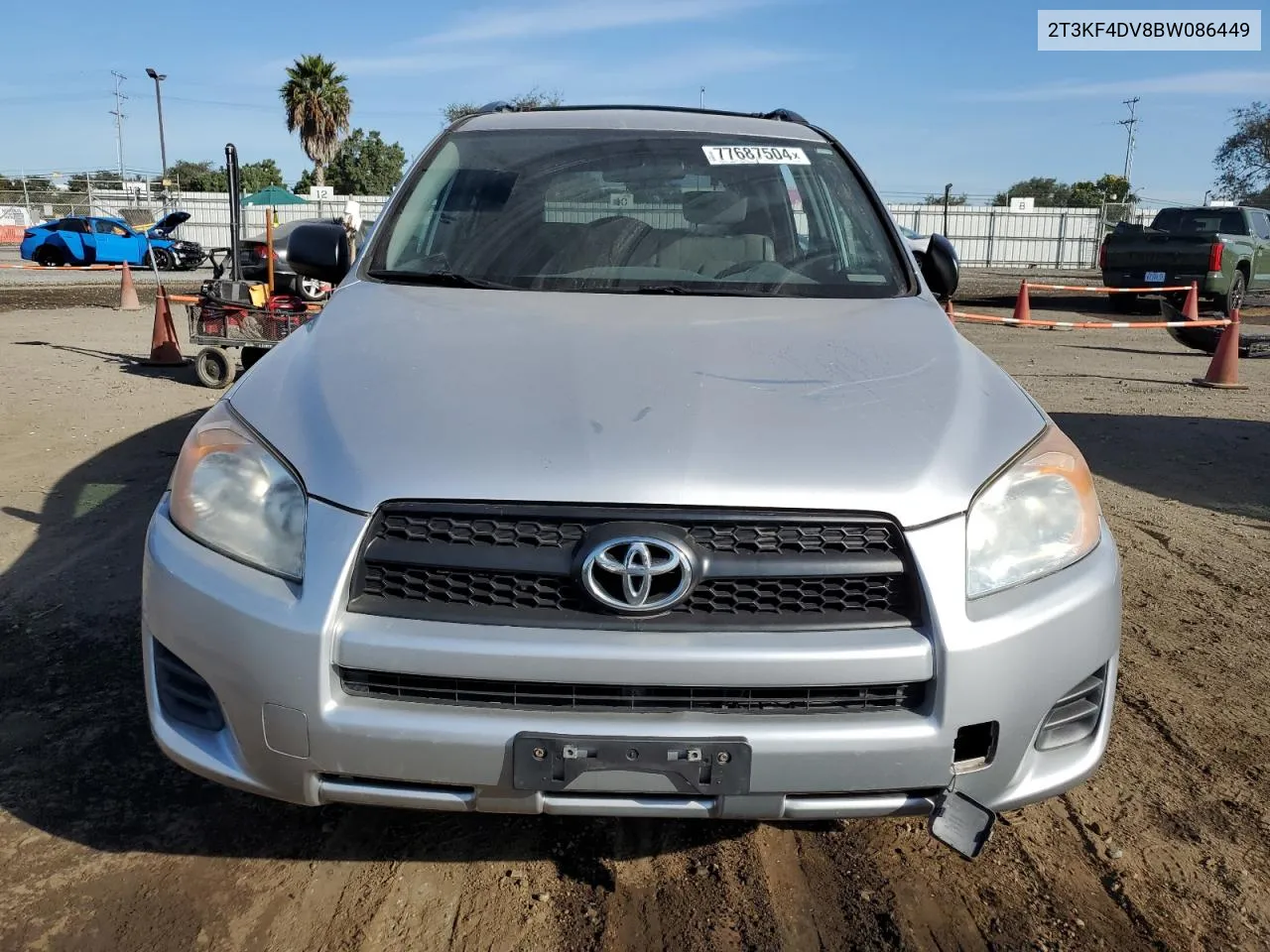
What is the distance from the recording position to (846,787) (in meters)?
1.86

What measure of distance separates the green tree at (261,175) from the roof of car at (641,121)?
73.0m

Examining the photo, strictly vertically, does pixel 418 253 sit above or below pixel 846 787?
above

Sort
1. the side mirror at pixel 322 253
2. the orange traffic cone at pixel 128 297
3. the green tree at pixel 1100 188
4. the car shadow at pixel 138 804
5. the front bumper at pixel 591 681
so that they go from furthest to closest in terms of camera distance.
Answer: the green tree at pixel 1100 188, the orange traffic cone at pixel 128 297, the side mirror at pixel 322 253, the car shadow at pixel 138 804, the front bumper at pixel 591 681

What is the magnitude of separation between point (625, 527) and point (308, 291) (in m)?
9.54

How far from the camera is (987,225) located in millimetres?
37625

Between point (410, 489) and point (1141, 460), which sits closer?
point (410, 489)

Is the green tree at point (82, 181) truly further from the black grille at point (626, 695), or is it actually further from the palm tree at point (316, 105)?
the black grille at point (626, 695)

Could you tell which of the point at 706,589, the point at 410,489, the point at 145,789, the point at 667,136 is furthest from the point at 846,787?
the point at 667,136

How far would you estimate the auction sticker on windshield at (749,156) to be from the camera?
11.2 feet

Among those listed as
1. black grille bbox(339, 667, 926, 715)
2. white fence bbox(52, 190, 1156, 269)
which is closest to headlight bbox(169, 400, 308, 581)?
black grille bbox(339, 667, 926, 715)

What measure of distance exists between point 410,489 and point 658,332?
892 mm

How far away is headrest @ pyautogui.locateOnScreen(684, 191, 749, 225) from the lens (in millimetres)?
3275

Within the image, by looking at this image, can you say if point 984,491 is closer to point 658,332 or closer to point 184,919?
point 658,332

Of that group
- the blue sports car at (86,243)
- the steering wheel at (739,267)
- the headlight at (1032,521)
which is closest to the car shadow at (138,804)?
the headlight at (1032,521)
